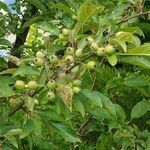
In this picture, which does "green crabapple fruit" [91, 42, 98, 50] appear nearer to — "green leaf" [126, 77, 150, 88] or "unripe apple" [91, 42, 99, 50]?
"unripe apple" [91, 42, 99, 50]

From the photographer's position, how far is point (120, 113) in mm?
2521

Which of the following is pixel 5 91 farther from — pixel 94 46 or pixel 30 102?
pixel 94 46

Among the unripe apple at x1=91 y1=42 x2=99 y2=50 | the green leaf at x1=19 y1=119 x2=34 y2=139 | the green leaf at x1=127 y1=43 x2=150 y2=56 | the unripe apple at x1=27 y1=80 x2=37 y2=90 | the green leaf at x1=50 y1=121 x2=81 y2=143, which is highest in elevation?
the unripe apple at x1=91 y1=42 x2=99 y2=50

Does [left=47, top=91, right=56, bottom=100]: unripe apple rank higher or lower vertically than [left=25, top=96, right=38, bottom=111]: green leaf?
higher

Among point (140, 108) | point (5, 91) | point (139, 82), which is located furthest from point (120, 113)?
point (5, 91)

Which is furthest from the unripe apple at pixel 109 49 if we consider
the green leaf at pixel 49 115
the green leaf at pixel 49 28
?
the green leaf at pixel 49 28

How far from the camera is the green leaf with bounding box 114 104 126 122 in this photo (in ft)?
8.20

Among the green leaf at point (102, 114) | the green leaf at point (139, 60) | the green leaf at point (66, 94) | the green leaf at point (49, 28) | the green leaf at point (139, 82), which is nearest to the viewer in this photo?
the green leaf at point (66, 94)

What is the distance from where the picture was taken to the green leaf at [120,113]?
8.20 ft

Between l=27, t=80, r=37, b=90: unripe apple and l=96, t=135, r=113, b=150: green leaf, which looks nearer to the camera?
l=27, t=80, r=37, b=90: unripe apple

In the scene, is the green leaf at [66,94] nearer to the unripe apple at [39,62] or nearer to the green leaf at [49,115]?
the unripe apple at [39,62]

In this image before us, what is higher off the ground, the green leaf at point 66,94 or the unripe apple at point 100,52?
the unripe apple at point 100,52

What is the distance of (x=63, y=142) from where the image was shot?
2645mm

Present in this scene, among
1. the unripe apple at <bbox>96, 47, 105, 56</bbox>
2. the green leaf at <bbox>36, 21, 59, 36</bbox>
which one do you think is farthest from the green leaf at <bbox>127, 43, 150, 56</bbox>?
the green leaf at <bbox>36, 21, 59, 36</bbox>
